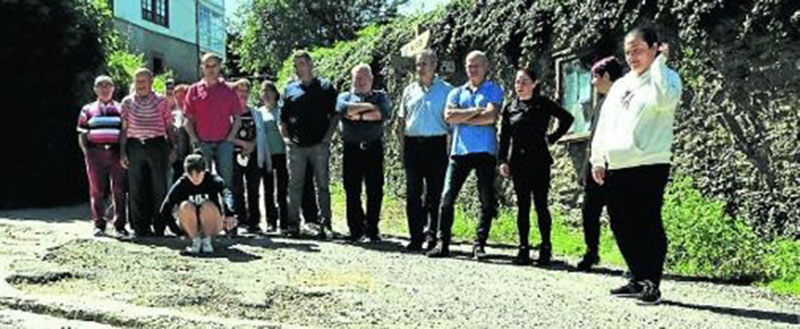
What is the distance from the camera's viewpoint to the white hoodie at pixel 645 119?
6.58 m

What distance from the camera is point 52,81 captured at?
50.1 feet

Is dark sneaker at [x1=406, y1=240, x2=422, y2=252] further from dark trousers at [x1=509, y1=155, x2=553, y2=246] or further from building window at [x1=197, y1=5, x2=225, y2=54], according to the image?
building window at [x1=197, y1=5, x2=225, y2=54]

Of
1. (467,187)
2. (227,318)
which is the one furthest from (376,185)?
(227,318)

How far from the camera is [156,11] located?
140ft

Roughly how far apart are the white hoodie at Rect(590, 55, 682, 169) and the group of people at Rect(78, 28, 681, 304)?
183 mm

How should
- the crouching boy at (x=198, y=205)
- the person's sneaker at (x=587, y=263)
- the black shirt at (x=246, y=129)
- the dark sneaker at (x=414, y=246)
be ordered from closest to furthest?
the person's sneaker at (x=587, y=263) < the crouching boy at (x=198, y=205) < the dark sneaker at (x=414, y=246) < the black shirt at (x=246, y=129)

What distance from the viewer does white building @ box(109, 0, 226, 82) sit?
130 ft

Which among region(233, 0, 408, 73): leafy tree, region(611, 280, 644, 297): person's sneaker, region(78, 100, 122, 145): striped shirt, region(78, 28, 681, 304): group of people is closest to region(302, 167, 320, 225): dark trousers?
region(78, 28, 681, 304): group of people

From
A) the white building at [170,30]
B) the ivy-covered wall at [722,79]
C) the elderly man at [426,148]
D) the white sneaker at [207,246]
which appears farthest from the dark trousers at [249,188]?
the white building at [170,30]

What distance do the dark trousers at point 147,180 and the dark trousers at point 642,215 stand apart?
5.17 metres

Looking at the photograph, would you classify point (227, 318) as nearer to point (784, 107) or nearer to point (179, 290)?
point (179, 290)

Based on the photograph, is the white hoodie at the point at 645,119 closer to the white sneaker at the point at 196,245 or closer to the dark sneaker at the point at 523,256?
the dark sneaker at the point at 523,256

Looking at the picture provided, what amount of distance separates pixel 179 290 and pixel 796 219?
4942 millimetres

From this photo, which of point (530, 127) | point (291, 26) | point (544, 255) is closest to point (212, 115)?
point (530, 127)
